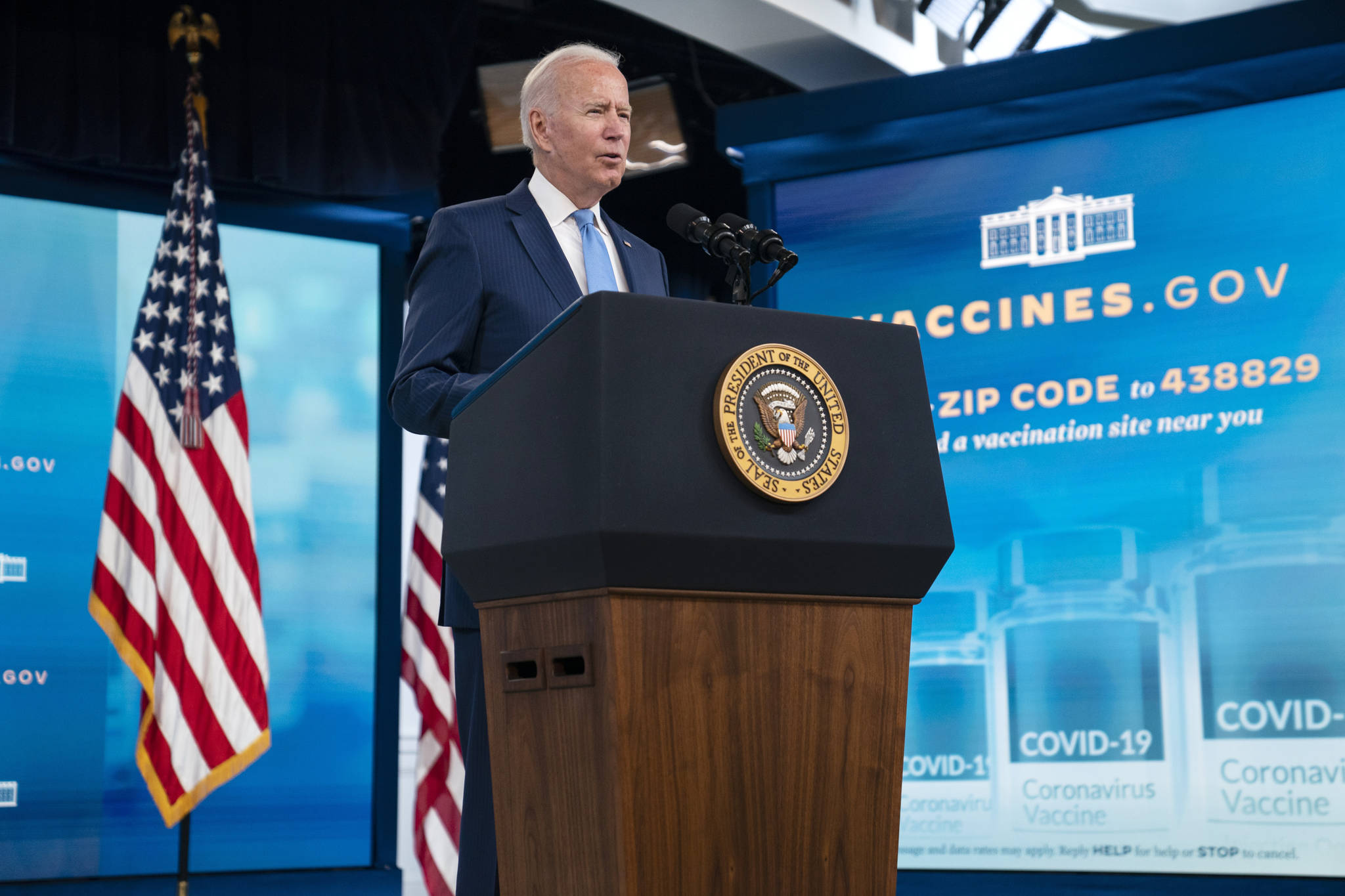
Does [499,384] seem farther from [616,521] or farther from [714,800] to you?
[714,800]

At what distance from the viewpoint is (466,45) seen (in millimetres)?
4969

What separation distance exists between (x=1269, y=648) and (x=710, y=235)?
7.81 ft

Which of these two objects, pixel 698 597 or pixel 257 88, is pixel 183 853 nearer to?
pixel 257 88

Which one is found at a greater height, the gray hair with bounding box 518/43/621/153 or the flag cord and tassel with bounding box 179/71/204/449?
the flag cord and tassel with bounding box 179/71/204/449

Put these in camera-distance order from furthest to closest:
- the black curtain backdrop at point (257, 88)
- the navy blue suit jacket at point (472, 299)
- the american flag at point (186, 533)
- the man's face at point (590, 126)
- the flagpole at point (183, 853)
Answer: the black curtain backdrop at point (257, 88) < the american flag at point (186, 533) < the flagpole at point (183, 853) < the man's face at point (590, 126) < the navy blue suit jacket at point (472, 299)

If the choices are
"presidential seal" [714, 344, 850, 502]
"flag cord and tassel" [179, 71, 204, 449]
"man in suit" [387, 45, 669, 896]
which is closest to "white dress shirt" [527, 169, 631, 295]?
"man in suit" [387, 45, 669, 896]

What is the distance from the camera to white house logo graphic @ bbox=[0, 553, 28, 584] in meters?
4.03

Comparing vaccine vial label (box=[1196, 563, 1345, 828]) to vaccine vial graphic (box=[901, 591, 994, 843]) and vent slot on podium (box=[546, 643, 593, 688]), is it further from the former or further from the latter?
vent slot on podium (box=[546, 643, 593, 688])

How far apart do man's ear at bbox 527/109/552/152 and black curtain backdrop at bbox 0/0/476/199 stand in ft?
9.69

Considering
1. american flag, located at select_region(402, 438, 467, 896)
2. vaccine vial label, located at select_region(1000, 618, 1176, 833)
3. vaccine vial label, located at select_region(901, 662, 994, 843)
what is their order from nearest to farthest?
1. vaccine vial label, located at select_region(1000, 618, 1176, 833)
2. vaccine vial label, located at select_region(901, 662, 994, 843)
3. american flag, located at select_region(402, 438, 467, 896)

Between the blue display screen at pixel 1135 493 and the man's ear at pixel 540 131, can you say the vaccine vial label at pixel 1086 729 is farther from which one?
the man's ear at pixel 540 131

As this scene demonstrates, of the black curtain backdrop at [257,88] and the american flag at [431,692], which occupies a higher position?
the black curtain backdrop at [257,88]

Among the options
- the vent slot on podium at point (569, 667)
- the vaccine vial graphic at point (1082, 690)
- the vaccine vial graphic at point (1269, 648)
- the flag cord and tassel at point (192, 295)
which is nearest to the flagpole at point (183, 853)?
the flag cord and tassel at point (192, 295)

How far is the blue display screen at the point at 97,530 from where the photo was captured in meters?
4.06
